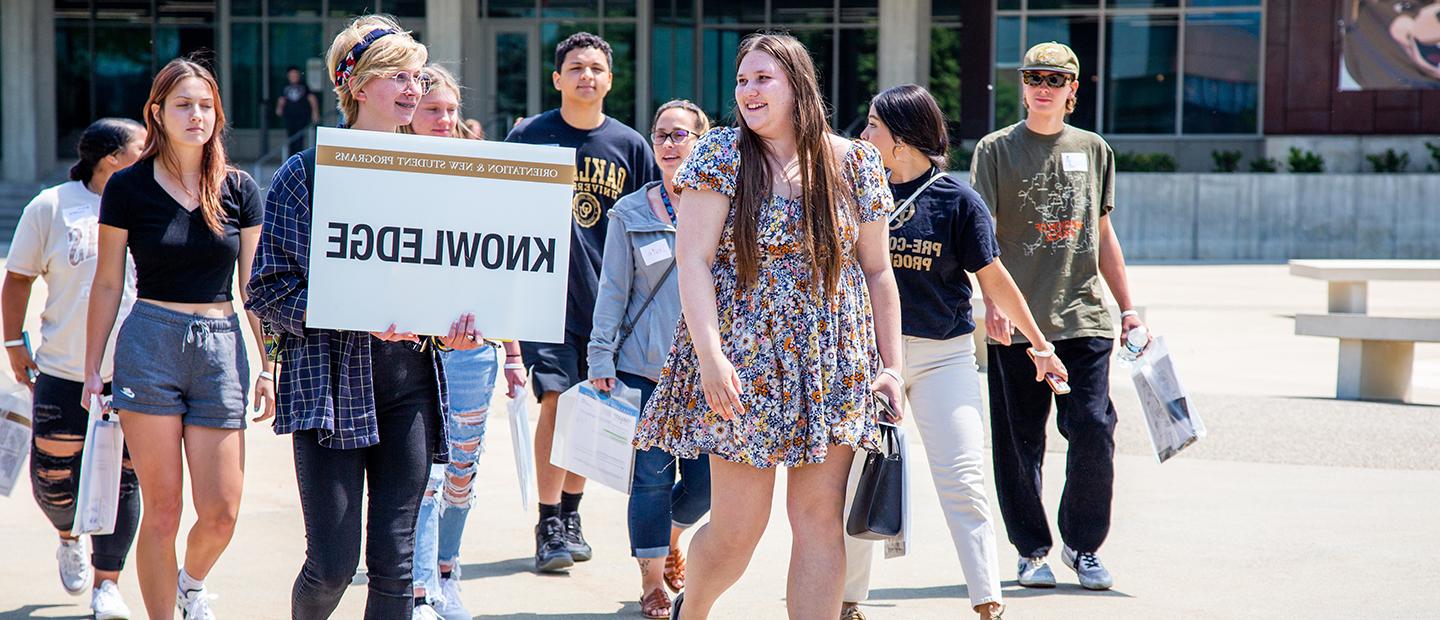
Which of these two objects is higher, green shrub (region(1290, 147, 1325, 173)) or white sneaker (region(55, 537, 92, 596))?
green shrub (region(1290, 147, 1325, 173))

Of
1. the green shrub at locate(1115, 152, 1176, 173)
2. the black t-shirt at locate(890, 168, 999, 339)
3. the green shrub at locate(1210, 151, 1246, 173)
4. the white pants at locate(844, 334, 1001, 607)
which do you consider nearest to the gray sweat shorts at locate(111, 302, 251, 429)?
the white pants at locate(844, 334, 1001, 607)

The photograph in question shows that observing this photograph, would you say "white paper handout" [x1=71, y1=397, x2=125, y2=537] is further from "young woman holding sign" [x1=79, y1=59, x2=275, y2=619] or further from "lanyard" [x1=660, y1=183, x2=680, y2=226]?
"lanyard" [x1=660, y1=183, x2=680, y2=226]

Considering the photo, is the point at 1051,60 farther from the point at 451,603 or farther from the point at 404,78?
the point at 451,603

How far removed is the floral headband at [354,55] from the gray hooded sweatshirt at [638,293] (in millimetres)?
1508

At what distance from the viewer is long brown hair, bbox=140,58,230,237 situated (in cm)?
441

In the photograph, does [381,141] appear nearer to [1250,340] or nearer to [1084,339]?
[1084,339]

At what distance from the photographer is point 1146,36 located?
25.7m

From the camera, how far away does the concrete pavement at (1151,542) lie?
17.2 ft

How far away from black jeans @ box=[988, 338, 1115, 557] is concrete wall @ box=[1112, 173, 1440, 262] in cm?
1718

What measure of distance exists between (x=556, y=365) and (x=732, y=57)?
2461 centimetres

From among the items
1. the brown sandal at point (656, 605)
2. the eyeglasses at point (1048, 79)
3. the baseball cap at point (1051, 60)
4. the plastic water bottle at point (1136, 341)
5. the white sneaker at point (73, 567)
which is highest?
the baseball cap at point (1051, 60)

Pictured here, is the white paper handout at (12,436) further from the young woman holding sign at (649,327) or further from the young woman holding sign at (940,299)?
the young woman holding sign at (940,299)

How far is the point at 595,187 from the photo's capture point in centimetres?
593

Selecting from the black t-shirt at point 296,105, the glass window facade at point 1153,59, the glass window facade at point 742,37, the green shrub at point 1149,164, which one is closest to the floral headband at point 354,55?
the green shrub at point 1149,164
